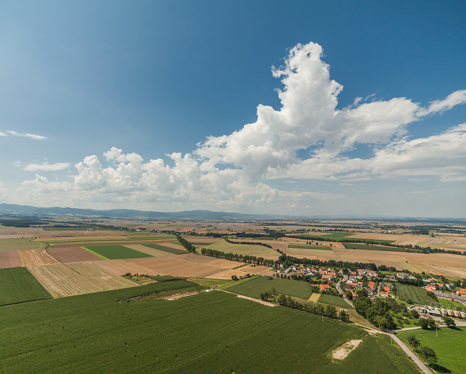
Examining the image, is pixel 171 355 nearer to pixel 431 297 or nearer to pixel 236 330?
pixel 236 330

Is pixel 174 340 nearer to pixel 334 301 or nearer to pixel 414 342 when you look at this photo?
pixel 414 342

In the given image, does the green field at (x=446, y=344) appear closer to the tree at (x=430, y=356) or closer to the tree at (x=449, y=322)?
the tree at (x=430, y=356)

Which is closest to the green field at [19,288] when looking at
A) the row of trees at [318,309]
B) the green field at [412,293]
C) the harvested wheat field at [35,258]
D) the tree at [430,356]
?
the harvested wheat field at [35,258]

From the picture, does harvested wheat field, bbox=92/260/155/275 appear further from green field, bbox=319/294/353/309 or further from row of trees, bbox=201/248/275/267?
green field, bbox=319/294/353/309

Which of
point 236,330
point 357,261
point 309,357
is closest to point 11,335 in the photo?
point 236,330

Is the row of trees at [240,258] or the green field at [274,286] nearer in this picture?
the green field at [274,286]

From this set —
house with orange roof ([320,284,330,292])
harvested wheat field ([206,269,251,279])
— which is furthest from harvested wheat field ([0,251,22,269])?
house with orange roof ([320,284,330,292])
